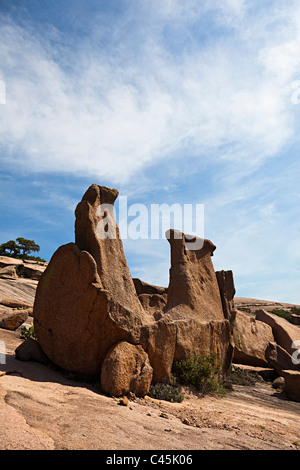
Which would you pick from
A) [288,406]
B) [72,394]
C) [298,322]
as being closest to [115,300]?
[72,394]

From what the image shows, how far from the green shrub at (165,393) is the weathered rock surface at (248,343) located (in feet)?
21.2

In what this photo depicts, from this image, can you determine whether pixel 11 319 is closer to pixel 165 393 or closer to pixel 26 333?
pixel 26 333

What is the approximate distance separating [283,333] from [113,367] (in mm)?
10916

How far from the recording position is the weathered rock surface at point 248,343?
1307 centimetres

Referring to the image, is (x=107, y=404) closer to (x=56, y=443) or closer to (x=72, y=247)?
(x=56, y=443)

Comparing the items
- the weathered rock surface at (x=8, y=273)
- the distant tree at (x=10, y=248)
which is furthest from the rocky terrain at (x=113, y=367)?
the distant tree at (x=10, y=248)

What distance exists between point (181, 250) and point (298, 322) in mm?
16063

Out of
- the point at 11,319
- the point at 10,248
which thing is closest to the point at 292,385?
the point at 11,319

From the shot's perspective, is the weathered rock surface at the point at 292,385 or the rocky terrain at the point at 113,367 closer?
the rocky terrain at the point at 113,367

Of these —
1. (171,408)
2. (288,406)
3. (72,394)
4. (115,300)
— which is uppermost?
(115,300)

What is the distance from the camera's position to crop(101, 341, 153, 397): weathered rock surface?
233 inches

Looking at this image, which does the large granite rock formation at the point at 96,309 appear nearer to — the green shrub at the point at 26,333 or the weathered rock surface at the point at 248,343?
the green shrub at the point at 26,333

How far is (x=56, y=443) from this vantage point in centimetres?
337

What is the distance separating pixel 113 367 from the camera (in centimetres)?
605
